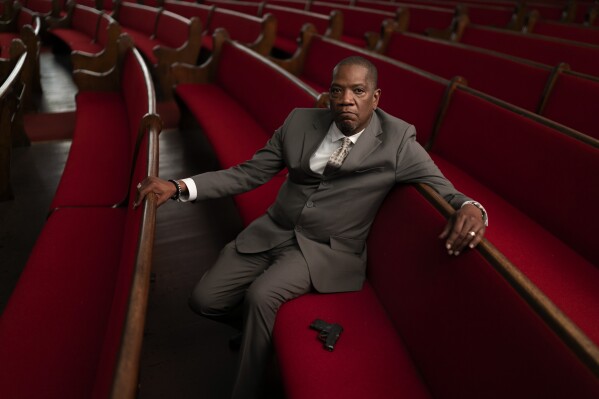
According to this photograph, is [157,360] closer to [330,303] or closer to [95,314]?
[95,314]

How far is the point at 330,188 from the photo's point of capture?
1.46m

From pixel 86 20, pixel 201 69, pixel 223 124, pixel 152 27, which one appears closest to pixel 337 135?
pixel 223 124

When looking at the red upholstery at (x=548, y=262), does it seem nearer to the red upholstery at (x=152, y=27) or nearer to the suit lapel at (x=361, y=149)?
the suit lapel at (x=361, y=149)

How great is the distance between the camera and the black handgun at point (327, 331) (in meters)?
1.22

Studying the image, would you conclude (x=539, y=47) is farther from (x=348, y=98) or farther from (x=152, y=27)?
(x=152, y=27)

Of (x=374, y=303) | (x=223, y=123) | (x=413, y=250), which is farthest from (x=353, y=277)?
(x=223, y=123)

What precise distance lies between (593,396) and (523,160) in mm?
1304

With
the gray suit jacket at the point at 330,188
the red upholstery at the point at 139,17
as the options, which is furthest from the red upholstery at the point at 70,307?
the red upholstery at the point at 139,17

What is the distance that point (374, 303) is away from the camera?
1.41 m

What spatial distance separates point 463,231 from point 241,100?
2.38m

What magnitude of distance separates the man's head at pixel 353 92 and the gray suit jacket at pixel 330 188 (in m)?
0.05

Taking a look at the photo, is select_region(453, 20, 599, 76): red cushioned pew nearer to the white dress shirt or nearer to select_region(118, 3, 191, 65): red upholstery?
the white dress shirt

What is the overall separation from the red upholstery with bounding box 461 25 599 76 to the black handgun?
2638mm

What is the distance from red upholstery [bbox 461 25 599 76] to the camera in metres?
3.01
